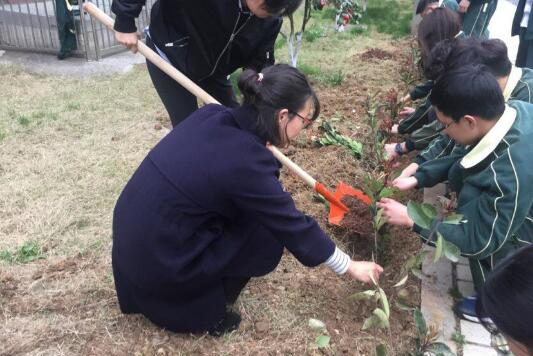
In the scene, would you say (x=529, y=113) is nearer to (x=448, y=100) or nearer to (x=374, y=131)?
(x=448, y=100)

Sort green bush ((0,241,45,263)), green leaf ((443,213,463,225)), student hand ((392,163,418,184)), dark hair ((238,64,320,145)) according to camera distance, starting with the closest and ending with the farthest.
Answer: dark hair ((238,64,320,145)) → green leaf ((443,213,463,225)) → green bush ((0,241,45,263)) → student hand ((392,163,418,184))

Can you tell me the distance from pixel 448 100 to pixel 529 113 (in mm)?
399

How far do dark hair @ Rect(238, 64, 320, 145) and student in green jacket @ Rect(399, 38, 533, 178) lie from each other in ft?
4.24

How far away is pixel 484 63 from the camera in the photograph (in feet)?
8.52

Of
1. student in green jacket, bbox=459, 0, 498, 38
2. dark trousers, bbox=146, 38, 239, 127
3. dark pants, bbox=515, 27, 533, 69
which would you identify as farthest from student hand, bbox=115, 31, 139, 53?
student in green jacket, bbox=459, 0, 498, 38

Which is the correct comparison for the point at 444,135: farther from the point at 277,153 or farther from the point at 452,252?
the point at 452,252

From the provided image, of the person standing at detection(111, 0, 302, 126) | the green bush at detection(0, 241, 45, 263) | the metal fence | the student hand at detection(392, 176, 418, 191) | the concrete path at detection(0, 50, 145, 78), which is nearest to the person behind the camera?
the person standing at detection(111, 0, 302, 126)

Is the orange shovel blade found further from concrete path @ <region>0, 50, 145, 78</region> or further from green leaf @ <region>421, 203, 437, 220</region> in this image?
concrete path @ <region>0, 50, 145, 78</region>

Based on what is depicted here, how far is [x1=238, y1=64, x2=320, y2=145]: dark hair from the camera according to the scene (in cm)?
166

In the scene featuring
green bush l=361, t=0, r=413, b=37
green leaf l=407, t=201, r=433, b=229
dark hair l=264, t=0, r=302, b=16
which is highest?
dark hair l=264, t=0, r=302, b=16

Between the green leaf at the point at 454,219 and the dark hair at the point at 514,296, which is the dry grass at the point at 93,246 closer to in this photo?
the green leaf at the point at 454,219

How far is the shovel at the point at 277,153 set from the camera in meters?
2.59

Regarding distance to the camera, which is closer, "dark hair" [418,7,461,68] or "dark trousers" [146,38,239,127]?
"dark trousers" [146,38,239,127]

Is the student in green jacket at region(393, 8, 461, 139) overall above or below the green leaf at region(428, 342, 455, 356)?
above
